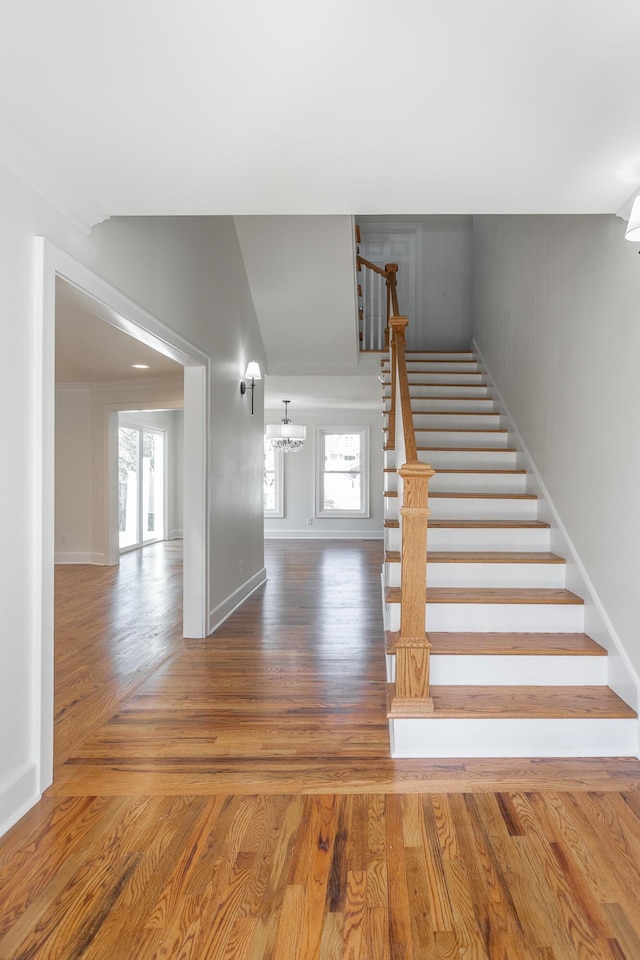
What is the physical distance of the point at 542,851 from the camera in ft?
6.23

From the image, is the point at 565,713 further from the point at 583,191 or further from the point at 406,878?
the point at 583,191

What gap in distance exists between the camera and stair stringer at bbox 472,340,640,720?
2.61m

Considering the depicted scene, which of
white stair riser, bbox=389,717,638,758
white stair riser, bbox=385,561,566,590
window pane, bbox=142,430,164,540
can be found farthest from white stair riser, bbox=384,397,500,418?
window pane, bbox=142,430,164,540

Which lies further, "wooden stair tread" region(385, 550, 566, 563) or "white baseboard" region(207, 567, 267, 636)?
"white baseboard" region(207, 567, 267, 636)

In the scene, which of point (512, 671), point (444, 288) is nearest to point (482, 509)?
point (512, 671)

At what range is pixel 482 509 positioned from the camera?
4012 millimetres

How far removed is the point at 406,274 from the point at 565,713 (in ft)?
21.0

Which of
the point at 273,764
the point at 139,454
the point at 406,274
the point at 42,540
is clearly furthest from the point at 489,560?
the point at 139,454

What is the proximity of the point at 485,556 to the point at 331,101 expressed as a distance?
2512 mm

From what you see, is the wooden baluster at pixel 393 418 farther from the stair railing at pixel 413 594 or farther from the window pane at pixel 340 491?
the window pane at pixel 340 491

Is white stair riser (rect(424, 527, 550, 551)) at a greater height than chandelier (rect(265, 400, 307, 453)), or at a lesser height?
lesser

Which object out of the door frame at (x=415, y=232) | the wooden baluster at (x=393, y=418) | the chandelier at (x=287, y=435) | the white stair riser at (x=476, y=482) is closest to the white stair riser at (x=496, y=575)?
the white stair riser at (x=476, y=482)

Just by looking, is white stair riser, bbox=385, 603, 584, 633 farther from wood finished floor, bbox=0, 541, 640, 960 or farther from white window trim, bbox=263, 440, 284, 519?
white window trim, bbox=263, 440, 284, 519

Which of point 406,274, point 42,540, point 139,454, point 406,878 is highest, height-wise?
point 406,274
